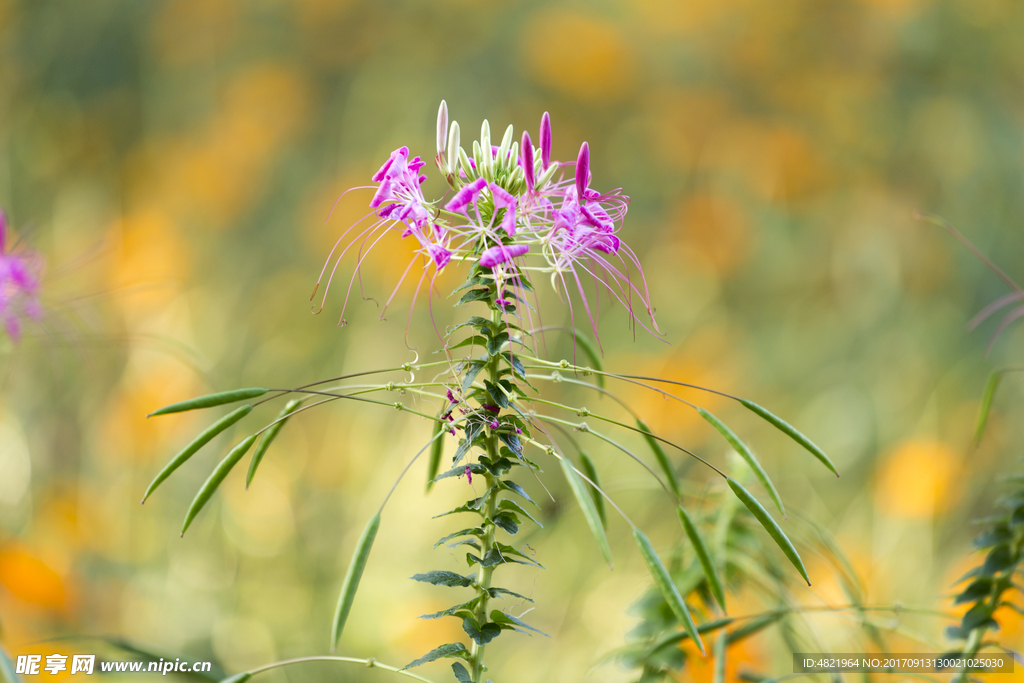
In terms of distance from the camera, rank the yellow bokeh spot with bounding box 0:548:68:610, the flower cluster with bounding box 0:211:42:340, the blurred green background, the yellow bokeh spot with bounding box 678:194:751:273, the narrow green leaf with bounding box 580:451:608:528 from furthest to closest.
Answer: the yellow bokeh spot with bounding box 678:194:751:273
the blurred green background
the yellow bokeh spot with bounding box 0:548:68:610
the flower cluster with bounding box 0:211:42:340
the narrow green leaf with bounding box 580:451:608:528

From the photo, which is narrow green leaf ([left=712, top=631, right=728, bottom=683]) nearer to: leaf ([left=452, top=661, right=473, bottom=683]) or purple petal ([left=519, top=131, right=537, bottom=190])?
leaf ([left=452, top=661, right=473, bottom=683])

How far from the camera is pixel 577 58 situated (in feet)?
4.29

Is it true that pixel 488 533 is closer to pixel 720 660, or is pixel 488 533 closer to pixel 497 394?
pixel 497 394

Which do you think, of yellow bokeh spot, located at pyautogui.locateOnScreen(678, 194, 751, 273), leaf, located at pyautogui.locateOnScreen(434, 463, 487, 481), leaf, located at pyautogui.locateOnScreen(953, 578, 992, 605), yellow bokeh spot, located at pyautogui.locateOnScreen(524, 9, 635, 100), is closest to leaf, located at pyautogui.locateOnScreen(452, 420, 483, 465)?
leaf, located at pyautogui.locateOnScreen(434, 463, 487, 481)

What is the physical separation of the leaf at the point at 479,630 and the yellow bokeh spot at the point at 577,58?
4.07 ft

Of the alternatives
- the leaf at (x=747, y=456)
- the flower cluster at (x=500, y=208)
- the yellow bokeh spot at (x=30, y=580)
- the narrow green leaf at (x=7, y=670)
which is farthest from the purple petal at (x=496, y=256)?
the yellow bokeh spot at (x=30, y=580)

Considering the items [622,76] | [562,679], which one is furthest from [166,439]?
[622,76]

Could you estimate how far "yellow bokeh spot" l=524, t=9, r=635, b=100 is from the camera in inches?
51.4

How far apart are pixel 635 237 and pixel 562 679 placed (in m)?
0.89

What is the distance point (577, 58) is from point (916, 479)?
1.01 meters

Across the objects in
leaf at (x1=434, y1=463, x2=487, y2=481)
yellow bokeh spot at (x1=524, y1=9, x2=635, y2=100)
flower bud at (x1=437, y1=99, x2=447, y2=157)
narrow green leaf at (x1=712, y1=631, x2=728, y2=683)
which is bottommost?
narrow green leaf at (x1=712, y1=631, x2=728, y2=683)

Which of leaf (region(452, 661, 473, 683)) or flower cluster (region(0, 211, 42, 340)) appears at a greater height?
flower cluster (region(0, 211, 42, 340))

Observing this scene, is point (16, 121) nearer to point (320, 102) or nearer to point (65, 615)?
point (320, 102)

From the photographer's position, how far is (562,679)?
72 centimetres
